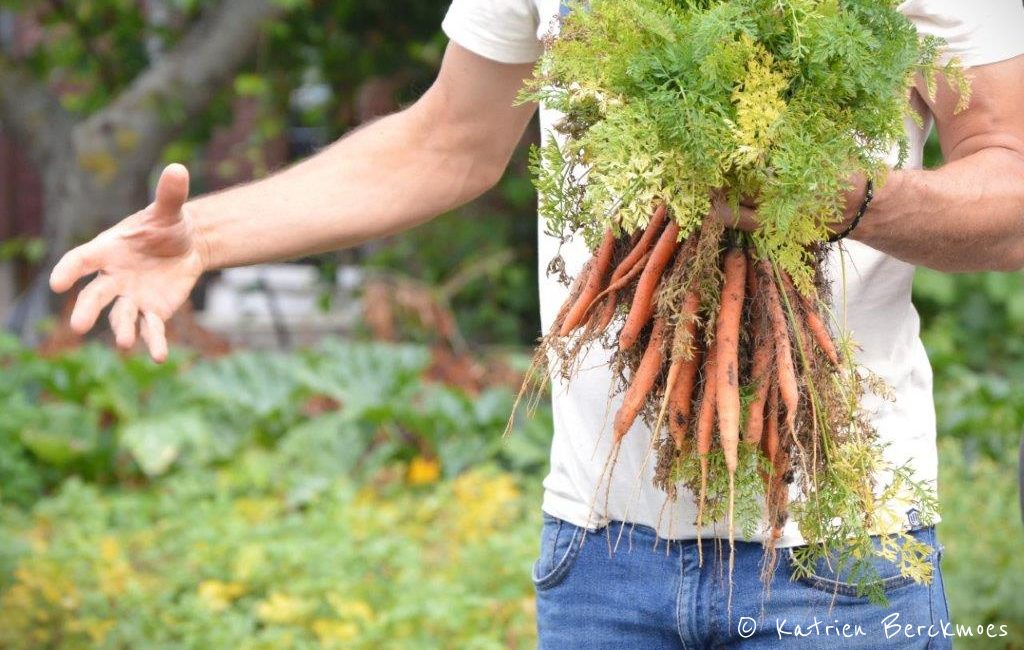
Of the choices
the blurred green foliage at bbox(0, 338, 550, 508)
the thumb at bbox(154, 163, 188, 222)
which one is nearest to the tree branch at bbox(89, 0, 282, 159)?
the blurred green foliage at bbox(0, 338, 550, 508)

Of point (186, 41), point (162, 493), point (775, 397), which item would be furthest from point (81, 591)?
point (186, 41)

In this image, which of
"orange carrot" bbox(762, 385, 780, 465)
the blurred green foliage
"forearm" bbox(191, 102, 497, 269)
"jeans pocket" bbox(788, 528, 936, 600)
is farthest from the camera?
the blurred green foliage

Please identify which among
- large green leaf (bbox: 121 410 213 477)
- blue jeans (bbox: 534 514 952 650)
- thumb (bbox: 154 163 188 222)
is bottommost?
large green leaf (bbox: 121 410 213 477)

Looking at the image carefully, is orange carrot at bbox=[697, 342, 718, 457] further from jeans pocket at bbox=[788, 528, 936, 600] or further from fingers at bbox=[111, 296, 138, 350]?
fingers at bbox=[111, 296, 138, 350]

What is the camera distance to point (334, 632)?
357 cm

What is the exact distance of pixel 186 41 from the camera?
7645mm

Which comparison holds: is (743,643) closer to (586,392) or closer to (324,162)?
(586,392)

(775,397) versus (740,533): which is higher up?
(775,397)

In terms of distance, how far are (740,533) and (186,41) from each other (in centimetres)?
678

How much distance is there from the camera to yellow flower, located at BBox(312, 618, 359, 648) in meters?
3.53

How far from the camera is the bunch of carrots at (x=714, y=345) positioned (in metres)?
1.57

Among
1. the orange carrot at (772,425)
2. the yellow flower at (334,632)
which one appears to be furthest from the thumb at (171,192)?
the yellow flower at (334,632)

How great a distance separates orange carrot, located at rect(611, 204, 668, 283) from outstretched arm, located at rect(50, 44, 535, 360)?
1.90 feet

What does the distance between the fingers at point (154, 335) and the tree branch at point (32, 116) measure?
6346 millimetres
